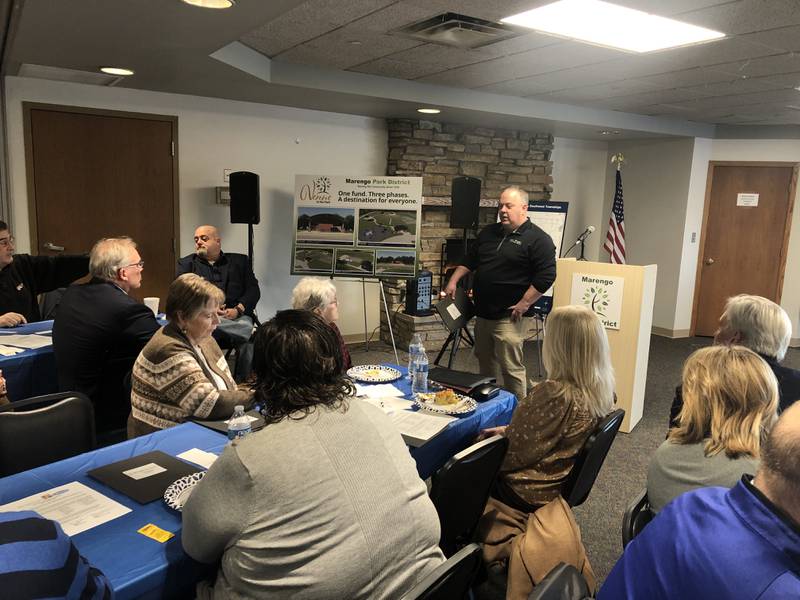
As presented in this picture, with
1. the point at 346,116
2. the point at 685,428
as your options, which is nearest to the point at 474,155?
the point at 346,116

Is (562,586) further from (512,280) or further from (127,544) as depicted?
(512,280)

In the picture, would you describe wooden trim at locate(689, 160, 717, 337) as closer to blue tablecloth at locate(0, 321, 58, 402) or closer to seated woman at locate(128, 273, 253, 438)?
seated woman at locate(128, 273, 253, 438)

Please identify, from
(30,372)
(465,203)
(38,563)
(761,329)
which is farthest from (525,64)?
(38,563)

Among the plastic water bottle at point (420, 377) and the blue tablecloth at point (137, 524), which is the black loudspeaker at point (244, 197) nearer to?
the plastic water bottle at point (420, 377)

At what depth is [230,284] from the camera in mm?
4773

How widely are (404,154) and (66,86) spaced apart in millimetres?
3046

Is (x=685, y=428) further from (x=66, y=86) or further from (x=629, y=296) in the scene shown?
(x=66, y=86)

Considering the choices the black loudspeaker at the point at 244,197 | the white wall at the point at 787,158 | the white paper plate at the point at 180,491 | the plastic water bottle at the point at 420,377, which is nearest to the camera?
the white paper plate at the point at 180,491

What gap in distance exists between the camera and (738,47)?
3.55 metres

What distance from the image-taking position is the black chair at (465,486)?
5.62 feet

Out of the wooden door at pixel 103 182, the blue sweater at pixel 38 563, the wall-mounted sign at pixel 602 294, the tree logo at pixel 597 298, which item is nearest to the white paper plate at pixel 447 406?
the blue sweater at pixel 38 563

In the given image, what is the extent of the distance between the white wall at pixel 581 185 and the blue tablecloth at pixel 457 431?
17.6 ft

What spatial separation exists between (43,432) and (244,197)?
337cm

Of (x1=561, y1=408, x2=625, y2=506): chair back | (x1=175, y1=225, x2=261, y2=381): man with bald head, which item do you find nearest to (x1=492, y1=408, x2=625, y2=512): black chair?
(x1=561, y1=408, x2=625, y2=506): chair back
